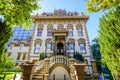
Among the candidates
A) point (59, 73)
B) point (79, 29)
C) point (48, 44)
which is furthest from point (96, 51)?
point (59, 73)

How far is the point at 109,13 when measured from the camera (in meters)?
10.7

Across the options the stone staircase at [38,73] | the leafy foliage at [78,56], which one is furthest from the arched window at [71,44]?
the stone staircase at [38,73]

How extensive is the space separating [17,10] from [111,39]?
24.2 ft

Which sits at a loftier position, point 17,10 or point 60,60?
point 17,10

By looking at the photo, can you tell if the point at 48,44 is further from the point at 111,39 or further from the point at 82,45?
the point at 111,39

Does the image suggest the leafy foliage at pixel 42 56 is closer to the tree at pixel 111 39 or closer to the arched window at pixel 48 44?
the arched window at pixel 48 44

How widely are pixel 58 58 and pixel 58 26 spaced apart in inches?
465

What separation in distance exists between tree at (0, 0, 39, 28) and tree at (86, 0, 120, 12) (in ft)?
14.3

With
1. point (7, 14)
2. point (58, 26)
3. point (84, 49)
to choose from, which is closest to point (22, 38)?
point (58, 26)

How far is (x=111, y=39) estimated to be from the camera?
962 centimetres

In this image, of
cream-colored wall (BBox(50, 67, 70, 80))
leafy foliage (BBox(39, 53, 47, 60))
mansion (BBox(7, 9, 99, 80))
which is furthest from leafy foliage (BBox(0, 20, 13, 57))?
leafy foliage (BBox(39, 53, 47, 60))

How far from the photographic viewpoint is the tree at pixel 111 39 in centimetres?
917

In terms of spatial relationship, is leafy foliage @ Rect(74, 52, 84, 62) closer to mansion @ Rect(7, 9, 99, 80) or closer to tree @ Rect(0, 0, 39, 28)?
mansion @ Rect(7, 9, 99, 80)

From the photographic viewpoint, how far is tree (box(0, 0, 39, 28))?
372 inches
